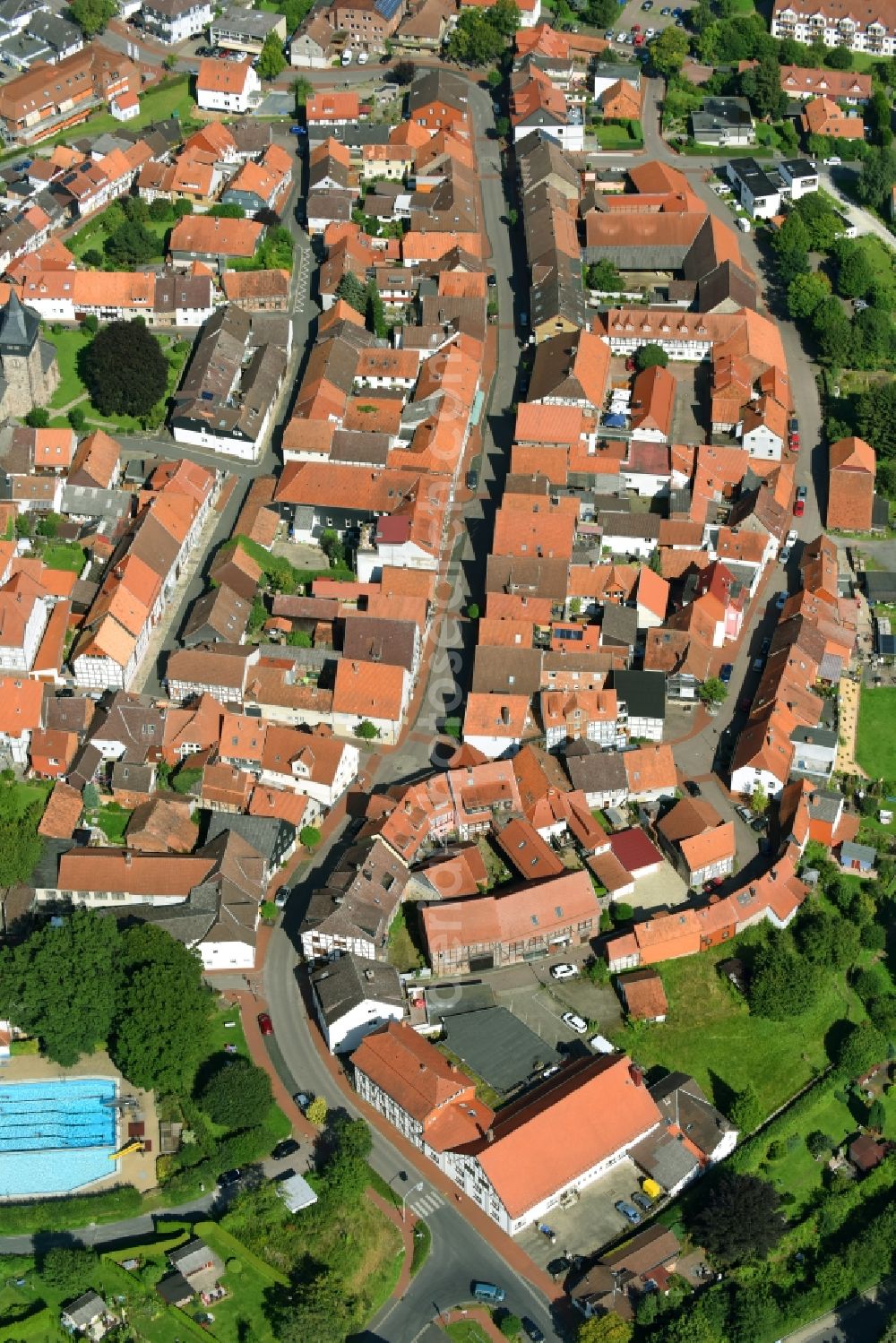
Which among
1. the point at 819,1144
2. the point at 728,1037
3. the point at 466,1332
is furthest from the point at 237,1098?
the point at 819,1144

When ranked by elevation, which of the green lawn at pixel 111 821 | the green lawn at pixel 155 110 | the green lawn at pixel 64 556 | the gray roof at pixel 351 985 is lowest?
the green lawn at pixel 111 821

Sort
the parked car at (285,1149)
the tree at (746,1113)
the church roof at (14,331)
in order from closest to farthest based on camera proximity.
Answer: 1. the parked car at (285,1149)
2. the tree at (746,1113)
3. the church roof at (14,331)

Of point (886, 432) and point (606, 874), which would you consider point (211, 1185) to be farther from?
point (886, 432)

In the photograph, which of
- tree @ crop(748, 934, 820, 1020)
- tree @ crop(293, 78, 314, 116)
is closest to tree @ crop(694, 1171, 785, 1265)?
tree @ crop(748, 934, 820, 1020)

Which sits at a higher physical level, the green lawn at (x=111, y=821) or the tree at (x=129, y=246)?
the tree at (x=129, y=246)

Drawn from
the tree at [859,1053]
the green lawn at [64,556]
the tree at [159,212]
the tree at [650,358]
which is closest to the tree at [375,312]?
the tree at [650,358]

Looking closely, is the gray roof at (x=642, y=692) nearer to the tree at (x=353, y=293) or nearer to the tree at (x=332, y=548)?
the tree at (x=332, y=548)
